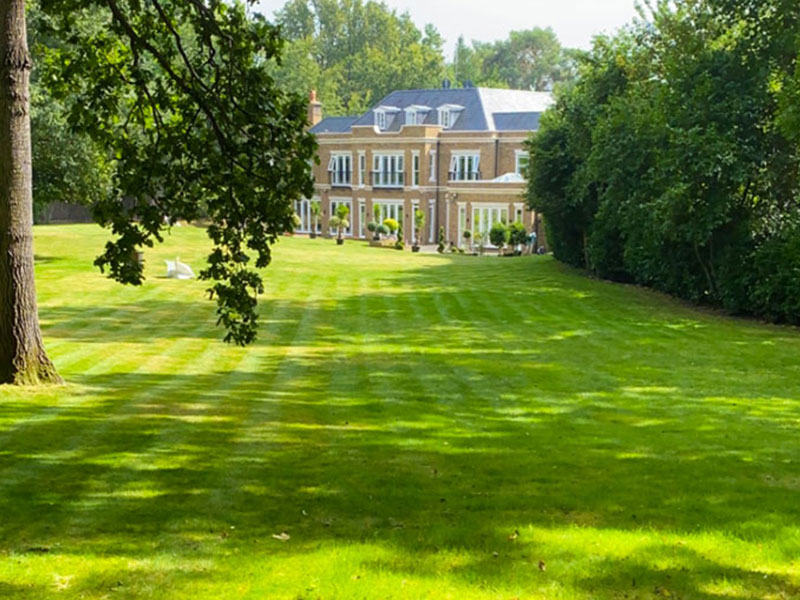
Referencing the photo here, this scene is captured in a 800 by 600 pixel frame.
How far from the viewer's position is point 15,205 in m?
11.6

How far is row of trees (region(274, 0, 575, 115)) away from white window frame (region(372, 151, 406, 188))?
2238 cm

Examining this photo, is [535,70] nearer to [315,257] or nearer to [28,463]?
[315,257]

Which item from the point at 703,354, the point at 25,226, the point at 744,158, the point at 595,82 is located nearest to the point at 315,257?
the point at 595,82

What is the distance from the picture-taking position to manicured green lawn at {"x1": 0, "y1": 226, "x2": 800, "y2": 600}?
18.5 ft

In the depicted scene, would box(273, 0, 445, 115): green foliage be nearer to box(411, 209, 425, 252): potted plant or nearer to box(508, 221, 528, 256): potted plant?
box(411, 209, 425, 252): potted plant

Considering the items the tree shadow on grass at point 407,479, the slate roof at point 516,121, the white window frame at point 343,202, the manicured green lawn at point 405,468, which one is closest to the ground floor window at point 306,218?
the white window frame at point 343,202

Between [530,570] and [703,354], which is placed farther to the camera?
[703,354]

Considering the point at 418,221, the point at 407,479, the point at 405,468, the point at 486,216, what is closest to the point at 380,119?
the point at 418,221

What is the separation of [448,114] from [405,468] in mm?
60353

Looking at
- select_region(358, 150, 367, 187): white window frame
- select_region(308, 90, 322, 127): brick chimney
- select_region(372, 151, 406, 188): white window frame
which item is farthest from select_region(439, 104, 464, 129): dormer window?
select_region(308, 90, 322, 127): brick chimney

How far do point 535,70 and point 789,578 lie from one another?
143m

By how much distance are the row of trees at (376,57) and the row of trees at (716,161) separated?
62.0m

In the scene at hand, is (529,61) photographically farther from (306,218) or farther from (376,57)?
(306,218)

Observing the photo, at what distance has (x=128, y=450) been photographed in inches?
352
